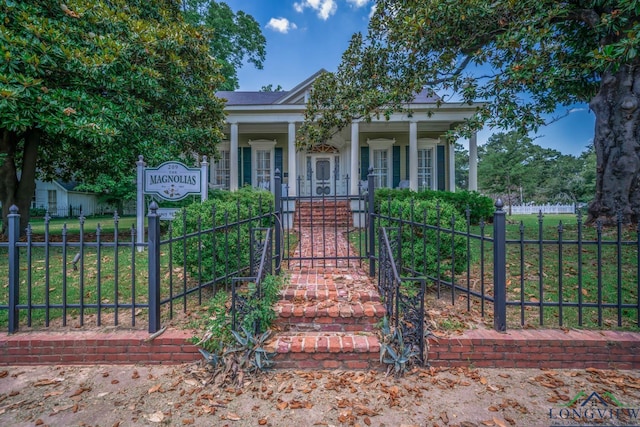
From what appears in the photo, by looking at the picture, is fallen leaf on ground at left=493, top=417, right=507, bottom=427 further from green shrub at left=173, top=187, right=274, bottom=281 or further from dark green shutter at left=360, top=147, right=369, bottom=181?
dark green shutter at left=360, top=147, right=369, bottom=181

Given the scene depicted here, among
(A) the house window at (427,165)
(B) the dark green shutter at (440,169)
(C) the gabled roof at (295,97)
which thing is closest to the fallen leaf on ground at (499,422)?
(C) the gabled roof at (295,97)

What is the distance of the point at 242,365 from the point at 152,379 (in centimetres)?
77

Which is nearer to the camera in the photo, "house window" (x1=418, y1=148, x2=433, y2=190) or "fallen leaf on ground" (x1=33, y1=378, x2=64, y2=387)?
"fallen leaf on ground" (x1=33, y1=378, x2=64, y2=387)

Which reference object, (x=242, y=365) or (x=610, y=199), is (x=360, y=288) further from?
(x=610, y=199)

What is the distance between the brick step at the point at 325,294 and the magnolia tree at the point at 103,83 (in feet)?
16.3

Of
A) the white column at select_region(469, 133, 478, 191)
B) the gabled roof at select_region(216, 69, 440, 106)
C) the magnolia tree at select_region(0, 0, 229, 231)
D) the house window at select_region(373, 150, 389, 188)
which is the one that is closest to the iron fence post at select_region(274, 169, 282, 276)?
the magnolia tree at select_region(0, 0, 229, 231)

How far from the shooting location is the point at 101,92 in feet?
22.3

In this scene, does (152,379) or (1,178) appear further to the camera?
(1,178)

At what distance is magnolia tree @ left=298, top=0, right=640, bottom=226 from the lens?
528 cm

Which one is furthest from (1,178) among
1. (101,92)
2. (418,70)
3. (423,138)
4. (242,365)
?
(423,138)

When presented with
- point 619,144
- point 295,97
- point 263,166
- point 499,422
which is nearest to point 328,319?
point 499,422

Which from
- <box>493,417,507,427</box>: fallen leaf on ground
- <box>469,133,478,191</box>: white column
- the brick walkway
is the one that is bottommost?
<box>493,417,507,427</box>: fallen leaf on ground

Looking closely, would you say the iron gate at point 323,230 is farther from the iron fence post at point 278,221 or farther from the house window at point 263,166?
the house window at point 263,166

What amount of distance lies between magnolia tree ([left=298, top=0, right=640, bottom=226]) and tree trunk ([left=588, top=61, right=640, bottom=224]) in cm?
2
